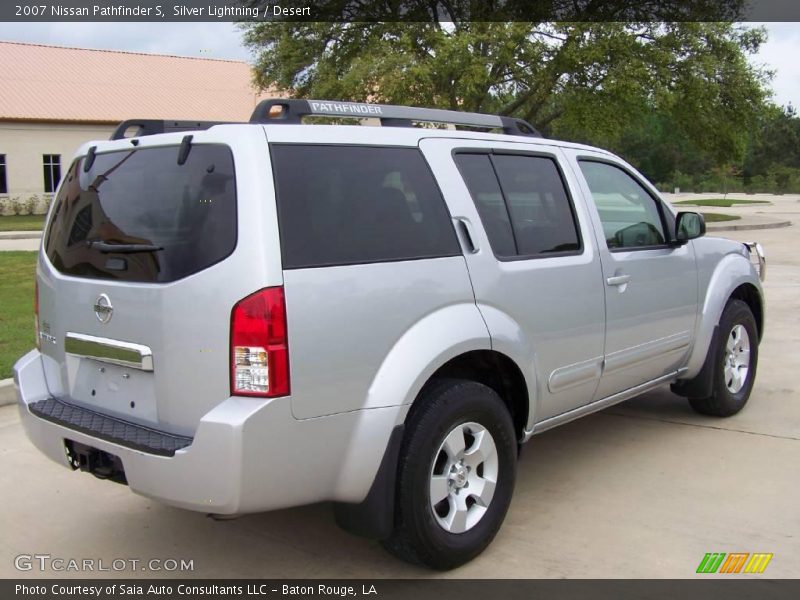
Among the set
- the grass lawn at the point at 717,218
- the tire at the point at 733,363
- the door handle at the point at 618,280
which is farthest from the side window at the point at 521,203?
the grass lawn at the point at 717,218

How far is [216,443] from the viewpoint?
3.01 metres

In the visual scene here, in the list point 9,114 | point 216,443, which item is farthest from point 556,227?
point 9,114

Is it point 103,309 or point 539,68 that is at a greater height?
point 539,68

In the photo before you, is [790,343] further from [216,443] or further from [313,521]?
[216,443]

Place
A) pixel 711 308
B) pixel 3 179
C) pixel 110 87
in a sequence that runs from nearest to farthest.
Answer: pixel 711 308, pixel 3 179, pixel 110 87

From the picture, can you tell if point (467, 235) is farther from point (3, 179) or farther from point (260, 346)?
point (3, 179)

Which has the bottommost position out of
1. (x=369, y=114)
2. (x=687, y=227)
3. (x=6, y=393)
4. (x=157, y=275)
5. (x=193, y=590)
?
(x=193, y=590)

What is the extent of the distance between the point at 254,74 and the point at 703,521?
84.7 ft

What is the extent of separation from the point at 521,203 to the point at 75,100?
39074 mm

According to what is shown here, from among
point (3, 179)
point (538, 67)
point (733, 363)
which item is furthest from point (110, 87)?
point (733, 363)

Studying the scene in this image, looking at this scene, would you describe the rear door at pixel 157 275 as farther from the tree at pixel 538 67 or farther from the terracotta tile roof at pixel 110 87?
the terracotta tile roof at pixel 110 87

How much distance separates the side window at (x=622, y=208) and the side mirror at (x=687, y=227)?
9 cm

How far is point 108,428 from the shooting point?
341 cm

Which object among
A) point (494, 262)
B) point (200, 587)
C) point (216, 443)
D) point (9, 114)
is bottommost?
point (200, 587)
